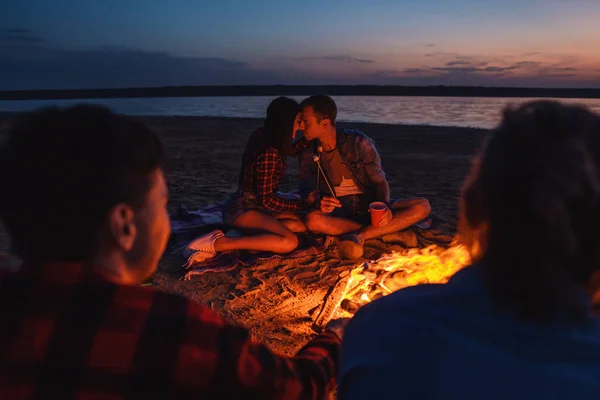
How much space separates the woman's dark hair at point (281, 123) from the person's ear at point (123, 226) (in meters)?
3.14

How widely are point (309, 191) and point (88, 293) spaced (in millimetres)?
4307

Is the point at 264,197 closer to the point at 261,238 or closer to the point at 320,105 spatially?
the point at 261,238

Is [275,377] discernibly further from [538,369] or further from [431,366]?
[538,369]

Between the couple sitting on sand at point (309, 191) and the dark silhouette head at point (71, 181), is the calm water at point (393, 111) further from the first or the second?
the couple sitting on sand at point (309, 191)

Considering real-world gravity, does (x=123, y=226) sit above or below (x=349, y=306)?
above

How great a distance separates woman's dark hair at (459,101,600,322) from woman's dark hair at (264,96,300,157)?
3.32 m

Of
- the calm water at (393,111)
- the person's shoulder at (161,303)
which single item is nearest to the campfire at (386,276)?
the person's shoulder at (161,303)

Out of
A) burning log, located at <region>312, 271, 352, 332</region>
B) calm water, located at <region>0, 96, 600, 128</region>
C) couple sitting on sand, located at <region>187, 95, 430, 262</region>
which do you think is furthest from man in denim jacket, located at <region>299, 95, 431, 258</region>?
calm water, located at <region>0, 96, 600, 128</region>

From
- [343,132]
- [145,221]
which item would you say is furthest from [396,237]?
[145,221]

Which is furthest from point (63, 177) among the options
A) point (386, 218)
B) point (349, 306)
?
point (386, 218)

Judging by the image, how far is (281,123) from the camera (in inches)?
169

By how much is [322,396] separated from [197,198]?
18.1 ft

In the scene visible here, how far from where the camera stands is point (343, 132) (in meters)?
5.04

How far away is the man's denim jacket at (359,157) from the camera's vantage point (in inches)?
195
